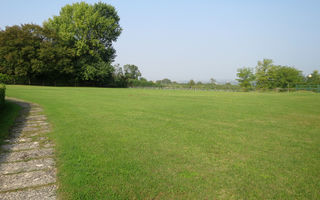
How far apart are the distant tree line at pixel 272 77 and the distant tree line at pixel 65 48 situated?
3604cm

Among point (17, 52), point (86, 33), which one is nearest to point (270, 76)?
point (86, 33)

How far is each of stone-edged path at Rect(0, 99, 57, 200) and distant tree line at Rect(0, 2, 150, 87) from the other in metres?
33.5

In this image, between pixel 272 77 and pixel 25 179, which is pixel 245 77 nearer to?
pixel 272 77

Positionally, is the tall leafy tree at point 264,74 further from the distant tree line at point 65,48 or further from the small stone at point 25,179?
the small stone at point 25,179

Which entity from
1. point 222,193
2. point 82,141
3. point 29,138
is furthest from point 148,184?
point 29,138

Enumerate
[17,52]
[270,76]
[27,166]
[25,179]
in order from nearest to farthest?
[25,179]
[27,166]
[17,52]
[270,76]

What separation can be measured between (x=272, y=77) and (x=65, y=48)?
158ft

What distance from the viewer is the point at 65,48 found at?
37844 millimetres

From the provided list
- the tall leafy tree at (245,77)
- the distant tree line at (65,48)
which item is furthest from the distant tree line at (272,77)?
the distant tree line at (65,48)

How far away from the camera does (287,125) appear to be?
6.89 meters

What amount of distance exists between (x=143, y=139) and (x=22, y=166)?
2420 mm

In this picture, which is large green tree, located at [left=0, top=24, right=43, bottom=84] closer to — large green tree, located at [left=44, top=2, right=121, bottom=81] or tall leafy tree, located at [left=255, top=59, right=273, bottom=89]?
large green tree, located at [left=44, top=2, right=121, bottom=81]

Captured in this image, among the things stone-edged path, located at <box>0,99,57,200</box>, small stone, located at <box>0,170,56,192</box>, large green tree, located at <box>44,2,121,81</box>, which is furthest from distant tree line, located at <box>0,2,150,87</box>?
small stone, located at <box>0,170,56,192</box>

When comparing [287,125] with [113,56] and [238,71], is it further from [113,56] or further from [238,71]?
[238,71]
